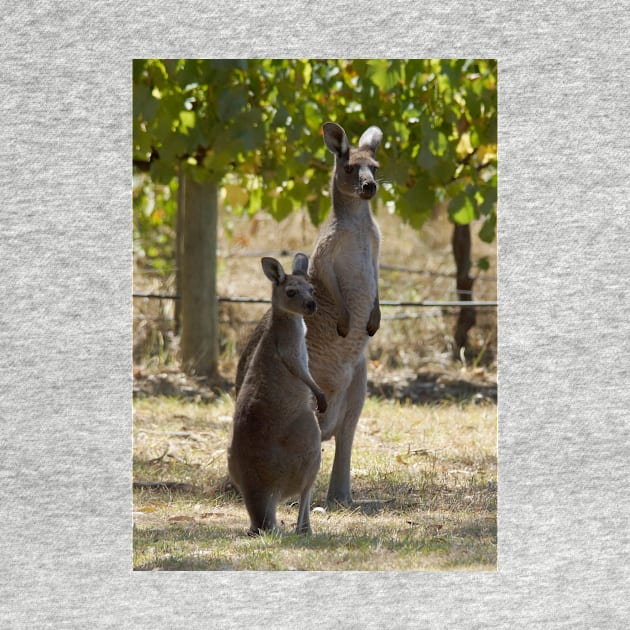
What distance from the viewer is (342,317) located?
5.33 metres

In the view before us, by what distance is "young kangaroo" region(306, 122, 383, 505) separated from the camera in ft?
17.5

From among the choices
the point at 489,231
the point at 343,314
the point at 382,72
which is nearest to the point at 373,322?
the point at 343,314

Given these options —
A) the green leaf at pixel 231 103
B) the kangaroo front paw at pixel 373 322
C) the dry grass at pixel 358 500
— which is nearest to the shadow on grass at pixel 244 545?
the dry grass at pixel 358 500

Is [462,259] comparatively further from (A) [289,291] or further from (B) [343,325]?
(A) [289,291]

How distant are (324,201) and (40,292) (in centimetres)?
397

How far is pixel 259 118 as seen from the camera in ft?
21.1

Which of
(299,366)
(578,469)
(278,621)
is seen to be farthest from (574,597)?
(299,366)

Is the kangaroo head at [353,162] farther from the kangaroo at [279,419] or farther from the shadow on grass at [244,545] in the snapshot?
the shadow on grass at [244,545]

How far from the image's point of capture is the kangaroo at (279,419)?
4562 millimetres

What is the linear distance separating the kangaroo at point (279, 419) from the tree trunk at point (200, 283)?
12.5ft

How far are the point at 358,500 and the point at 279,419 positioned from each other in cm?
97

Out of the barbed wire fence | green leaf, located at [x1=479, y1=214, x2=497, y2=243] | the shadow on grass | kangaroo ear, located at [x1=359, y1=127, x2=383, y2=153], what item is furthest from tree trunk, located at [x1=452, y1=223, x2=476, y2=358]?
the shadow on grass

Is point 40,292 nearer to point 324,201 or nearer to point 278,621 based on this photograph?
point 278,621

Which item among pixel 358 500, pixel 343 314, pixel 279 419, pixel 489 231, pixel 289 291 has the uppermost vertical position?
pixel 489 231
